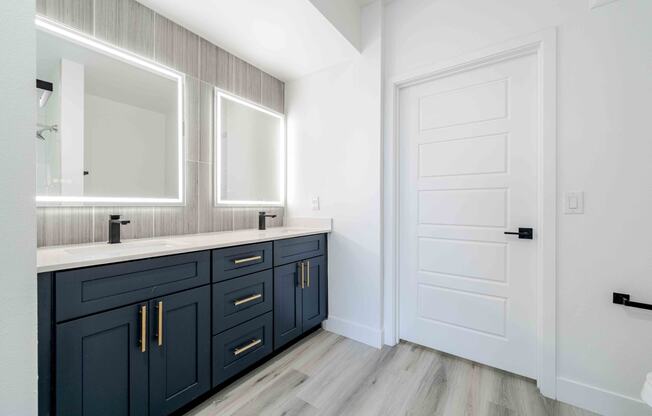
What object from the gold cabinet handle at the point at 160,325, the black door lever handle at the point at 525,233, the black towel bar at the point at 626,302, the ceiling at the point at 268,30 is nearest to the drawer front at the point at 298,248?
the gold cabinet handle at the point at 160,325

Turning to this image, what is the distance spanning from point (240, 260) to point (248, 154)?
1.17 meters

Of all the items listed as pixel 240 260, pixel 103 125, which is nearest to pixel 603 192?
pixel 240 260

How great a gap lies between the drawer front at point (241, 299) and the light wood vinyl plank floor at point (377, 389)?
41 centimetres

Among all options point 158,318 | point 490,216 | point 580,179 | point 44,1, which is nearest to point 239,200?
point 158,318

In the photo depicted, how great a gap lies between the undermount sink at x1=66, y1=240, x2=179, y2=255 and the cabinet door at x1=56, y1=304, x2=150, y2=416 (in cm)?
30

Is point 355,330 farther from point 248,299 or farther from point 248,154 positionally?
point 248,154

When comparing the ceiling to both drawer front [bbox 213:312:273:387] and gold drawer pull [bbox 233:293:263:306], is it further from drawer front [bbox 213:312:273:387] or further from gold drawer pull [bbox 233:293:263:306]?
drawer front [bbox 213:312:273:387]

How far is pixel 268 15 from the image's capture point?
176cm

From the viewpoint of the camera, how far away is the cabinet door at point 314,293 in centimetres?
214

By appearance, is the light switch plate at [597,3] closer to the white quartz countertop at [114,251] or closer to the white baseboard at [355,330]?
the white quartz countertop at [114,251]

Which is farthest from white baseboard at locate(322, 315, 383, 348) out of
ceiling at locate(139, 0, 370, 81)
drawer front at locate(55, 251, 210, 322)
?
ceiling at locate(139, 0, 370, 81)

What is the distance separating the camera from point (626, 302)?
1.35 m

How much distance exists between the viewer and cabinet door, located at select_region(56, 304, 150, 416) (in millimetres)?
975

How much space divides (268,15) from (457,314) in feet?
8.11
